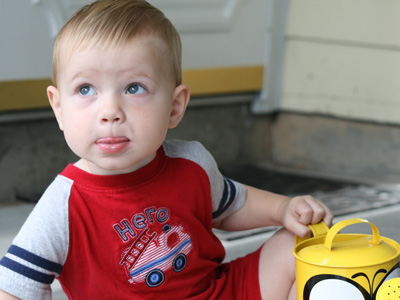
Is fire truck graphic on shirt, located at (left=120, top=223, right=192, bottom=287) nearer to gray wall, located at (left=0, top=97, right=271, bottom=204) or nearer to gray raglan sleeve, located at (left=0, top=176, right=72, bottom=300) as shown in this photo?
gray raglan sleeve, located at (left=0, top=176, right=72, bottom=300)

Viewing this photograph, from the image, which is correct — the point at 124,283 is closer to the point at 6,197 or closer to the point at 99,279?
the point at 99,279

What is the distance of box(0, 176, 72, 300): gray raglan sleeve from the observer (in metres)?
1.09

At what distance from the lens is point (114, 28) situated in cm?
113

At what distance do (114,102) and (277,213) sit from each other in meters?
0.45

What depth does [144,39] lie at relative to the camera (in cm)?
115

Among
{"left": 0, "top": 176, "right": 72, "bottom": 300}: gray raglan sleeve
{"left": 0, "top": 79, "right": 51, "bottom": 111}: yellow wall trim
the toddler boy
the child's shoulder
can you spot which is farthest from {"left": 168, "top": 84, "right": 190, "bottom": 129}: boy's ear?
{"left": 0, "top": 79, "right": 51, "bottom": 111}: yellow wall trim

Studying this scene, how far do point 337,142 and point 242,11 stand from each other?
0.68 metres

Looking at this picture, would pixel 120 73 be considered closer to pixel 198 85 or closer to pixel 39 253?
pixel 39 253

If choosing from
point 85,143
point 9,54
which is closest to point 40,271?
point 85,143

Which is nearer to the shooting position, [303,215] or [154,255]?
[154,255]

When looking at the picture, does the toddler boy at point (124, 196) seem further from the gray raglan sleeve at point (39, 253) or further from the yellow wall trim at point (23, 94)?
the yellow wall trim at point (23, 94)

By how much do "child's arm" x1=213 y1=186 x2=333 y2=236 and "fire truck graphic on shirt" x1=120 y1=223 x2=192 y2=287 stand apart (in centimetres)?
22

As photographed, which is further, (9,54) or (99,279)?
(9,54)

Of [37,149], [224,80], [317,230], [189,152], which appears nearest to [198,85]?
[224,80]
